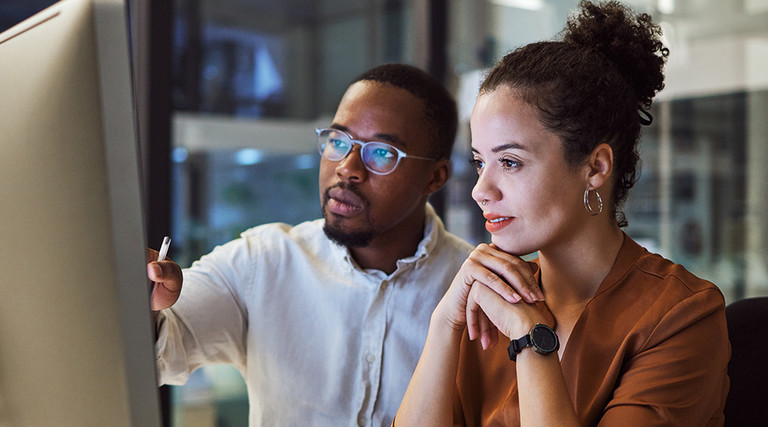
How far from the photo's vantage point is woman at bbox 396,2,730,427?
3.47 feet

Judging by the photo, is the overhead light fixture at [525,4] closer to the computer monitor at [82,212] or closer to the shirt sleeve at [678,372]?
the shirt sleeve at [678,372]

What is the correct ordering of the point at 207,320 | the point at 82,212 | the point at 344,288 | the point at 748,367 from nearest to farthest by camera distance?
1. the point at 82,212
2. the point at 748,367
3. the point at 207,320
4. the point at 344,288

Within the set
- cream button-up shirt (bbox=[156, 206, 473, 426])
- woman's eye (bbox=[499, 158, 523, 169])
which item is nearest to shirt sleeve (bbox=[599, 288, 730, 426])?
woman's eye (bbox=[499, 158, 523, 169])

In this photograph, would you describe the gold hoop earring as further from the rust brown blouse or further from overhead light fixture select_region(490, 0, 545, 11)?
overhead light fixture select_region(490, 0, 545, 11)

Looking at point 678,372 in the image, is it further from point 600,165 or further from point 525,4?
point 525,4

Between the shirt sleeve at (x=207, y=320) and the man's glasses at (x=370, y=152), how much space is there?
33cm

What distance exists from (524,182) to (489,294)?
8.0 inches

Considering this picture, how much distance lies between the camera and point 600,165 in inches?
46.3

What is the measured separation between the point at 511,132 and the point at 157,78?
5.54 ft

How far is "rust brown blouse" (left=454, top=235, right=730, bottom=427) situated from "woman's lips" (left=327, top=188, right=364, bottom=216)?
0.54m

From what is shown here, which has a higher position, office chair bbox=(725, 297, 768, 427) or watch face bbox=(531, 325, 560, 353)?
watch face bbox=(531, 325, 560, 353)

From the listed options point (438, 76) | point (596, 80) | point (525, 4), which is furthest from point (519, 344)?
point (525, 4)

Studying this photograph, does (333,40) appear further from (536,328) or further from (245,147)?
(536,328)

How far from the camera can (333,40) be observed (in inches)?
135
